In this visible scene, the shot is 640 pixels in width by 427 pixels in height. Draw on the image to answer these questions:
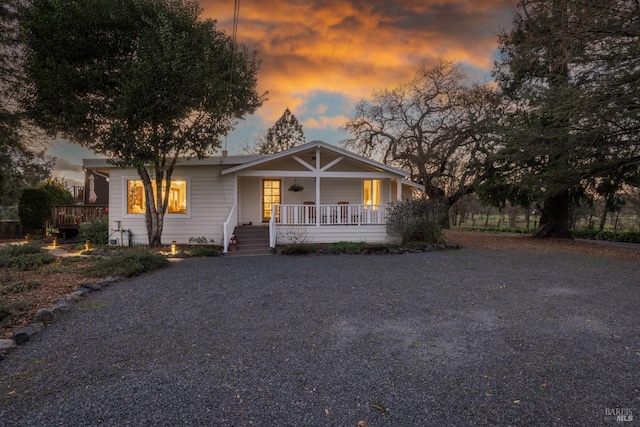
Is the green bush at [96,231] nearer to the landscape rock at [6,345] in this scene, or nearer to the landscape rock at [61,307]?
the landscape rock at [61,307]

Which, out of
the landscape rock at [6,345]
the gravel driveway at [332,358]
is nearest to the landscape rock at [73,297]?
the gravel driveway at [332,358]

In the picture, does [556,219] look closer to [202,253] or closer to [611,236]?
[611,236]

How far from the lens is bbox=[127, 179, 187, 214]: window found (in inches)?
472

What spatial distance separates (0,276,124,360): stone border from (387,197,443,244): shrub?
895 centimetres

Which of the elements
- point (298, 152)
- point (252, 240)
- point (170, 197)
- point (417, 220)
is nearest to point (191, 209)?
point (170, 197)

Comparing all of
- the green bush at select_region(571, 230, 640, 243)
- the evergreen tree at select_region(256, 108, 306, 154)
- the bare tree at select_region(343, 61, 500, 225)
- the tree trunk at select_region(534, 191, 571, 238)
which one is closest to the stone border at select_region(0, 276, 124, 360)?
the bare tree at select_region(343, 61, 500, 225)

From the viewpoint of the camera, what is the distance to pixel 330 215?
1221cm

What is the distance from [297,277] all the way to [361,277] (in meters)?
1.41

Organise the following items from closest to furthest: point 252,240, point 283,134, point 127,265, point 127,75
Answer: point 127,265, point 127,75, point 252,240, point 283,134

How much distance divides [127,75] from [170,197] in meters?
4.66

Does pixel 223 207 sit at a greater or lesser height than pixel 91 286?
greater

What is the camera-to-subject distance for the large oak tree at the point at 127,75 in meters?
8.53

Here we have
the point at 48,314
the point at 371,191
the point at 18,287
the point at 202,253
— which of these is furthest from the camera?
the point at 371,191

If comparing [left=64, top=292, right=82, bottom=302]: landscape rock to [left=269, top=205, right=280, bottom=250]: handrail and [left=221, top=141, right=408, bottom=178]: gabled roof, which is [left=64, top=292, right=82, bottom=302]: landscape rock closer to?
[left=269, top=205, right=280, bottom=250]: handrail
